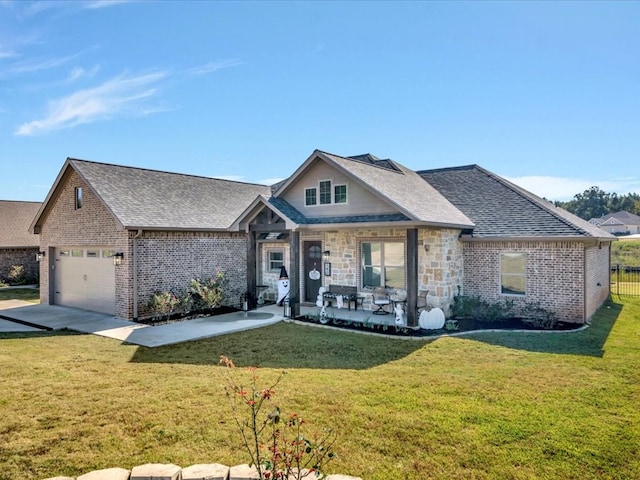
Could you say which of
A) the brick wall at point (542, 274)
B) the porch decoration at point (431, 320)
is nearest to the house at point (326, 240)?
the brick wall at point (542, 274)

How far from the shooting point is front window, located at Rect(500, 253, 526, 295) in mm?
13422

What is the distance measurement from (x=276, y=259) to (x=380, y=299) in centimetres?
561

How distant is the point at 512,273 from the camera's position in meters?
13.6

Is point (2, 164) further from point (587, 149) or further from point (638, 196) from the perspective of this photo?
point (638, 196)

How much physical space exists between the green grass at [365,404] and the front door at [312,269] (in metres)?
5.73

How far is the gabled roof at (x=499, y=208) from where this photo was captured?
13.1 meters

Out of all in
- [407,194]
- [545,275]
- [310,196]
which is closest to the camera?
[545,275]

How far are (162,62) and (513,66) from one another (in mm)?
12349

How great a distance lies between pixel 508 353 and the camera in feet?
30.7

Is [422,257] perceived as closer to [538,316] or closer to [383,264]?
[383,264]

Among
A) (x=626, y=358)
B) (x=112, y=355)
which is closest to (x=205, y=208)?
(x=112, y=355)

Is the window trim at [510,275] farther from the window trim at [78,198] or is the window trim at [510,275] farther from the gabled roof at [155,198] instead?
the window trim at [78,198]

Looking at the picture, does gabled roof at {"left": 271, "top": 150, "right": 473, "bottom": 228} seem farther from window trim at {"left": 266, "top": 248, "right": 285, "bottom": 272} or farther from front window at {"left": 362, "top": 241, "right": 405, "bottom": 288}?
window trim at {"left": 266, "top": 248, "right": 285, "bottom": 272}

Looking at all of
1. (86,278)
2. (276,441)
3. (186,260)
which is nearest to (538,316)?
(276,441)
